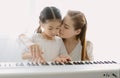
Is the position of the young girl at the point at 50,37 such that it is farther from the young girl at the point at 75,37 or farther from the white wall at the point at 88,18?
the white wall at the point at 88,18

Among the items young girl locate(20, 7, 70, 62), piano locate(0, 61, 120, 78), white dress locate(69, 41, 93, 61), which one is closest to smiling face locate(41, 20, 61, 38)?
young girl locate(20, 7, 70, 62)

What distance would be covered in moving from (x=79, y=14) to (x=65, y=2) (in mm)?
468

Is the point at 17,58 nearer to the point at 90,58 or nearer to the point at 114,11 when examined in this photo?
the point at 90,58

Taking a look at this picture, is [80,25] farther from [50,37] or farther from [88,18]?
[88,18]

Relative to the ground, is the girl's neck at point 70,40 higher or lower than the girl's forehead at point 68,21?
lower

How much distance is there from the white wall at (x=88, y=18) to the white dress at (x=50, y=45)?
1.26ft

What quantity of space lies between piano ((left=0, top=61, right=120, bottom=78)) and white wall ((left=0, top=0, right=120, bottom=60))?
80cm

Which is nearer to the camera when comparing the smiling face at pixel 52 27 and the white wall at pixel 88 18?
the smiling face at pixel 52 27

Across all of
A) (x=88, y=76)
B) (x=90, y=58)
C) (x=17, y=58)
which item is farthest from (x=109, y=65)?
(x=17, y=58)

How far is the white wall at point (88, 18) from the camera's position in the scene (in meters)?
1.53

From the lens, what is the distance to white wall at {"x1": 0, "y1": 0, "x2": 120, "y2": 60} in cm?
153

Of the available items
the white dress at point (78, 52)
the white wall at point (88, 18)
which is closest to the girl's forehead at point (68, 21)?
the white dress at point (78, 52)

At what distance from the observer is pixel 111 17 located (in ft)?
5.46

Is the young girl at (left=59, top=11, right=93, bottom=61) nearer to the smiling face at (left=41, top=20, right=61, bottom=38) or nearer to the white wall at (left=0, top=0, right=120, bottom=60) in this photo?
the smiling face at (left=41, top=20, right=61, bottom=38)
